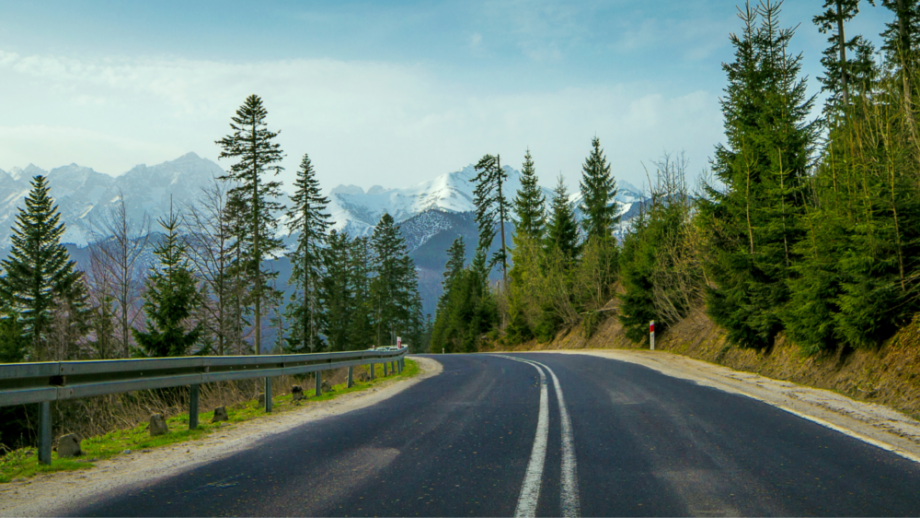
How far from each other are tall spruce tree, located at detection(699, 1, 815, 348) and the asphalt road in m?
7.86

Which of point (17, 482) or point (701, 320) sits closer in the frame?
point (17, 482)

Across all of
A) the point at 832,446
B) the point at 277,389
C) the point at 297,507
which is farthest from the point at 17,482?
the point at 277,389

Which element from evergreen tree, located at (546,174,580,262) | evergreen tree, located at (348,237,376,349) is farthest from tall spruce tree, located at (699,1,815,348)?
evergreen tree, located at (348,237,376,349)

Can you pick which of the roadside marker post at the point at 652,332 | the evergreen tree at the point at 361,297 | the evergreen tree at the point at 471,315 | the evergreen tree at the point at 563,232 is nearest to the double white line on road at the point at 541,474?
the roadside marker post at the point at 652,332

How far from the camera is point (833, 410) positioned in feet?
27.7

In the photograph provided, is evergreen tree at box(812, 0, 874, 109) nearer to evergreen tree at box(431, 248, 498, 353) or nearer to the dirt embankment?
the dirt embankment

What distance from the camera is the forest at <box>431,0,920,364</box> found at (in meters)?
10.4

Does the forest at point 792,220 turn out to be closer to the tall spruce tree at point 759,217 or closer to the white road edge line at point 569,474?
the tall spruce tree at point 759,217

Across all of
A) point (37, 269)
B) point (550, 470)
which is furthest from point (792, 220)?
point (37, 269)

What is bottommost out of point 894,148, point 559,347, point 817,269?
point 559,347

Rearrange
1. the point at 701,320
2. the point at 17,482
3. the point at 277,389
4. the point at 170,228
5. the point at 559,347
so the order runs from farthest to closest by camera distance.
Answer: the point at 559,347, the point at 170,228, the point at 701,320, the point at 277,389, the point at 17,482

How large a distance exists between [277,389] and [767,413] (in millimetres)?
13016

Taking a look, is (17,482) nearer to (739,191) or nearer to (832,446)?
(832,446)

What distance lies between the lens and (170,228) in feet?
89.0
